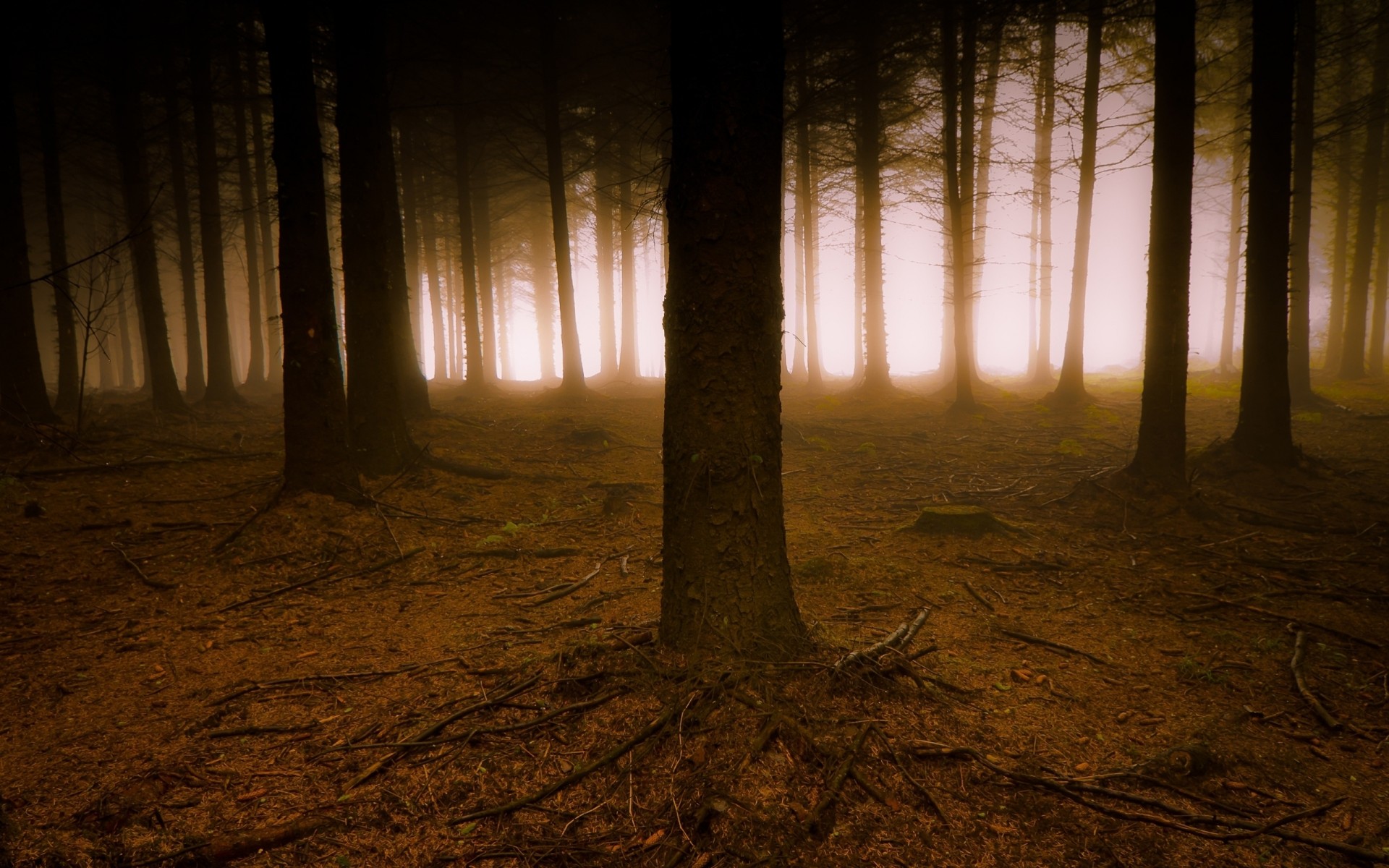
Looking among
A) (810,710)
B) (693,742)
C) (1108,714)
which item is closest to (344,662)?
(693,742)

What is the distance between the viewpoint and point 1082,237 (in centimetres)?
1577

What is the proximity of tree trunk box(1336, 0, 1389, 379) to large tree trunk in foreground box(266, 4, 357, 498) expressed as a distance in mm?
24132

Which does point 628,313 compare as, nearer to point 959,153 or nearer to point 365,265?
point 959,153

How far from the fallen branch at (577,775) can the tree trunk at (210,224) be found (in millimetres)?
16280

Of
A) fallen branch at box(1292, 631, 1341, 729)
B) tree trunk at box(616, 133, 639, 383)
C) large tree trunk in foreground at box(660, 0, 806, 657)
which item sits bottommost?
fallen branch at box(1292, 631, 1341, 729)

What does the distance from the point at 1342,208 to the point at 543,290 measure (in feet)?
107

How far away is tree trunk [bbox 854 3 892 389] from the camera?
14289mm

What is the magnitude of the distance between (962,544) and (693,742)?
15.0 ft

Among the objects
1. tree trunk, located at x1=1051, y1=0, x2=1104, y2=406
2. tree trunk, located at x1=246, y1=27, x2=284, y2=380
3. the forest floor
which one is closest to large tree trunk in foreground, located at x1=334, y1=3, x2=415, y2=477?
the forest floor

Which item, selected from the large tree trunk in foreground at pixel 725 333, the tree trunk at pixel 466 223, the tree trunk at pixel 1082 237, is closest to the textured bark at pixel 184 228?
the tree trunk at pixel 466 223

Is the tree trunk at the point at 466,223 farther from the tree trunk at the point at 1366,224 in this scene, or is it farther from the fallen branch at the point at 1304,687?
the tree trunk at the point at 1366,224

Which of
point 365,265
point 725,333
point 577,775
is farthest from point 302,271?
point 577,775

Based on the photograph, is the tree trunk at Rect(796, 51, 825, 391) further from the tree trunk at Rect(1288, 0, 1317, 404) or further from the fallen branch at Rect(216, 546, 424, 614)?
the fallen branch at Rect(216, 546, 424, 614)

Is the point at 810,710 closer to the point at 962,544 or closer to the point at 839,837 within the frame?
the point at 839,837
